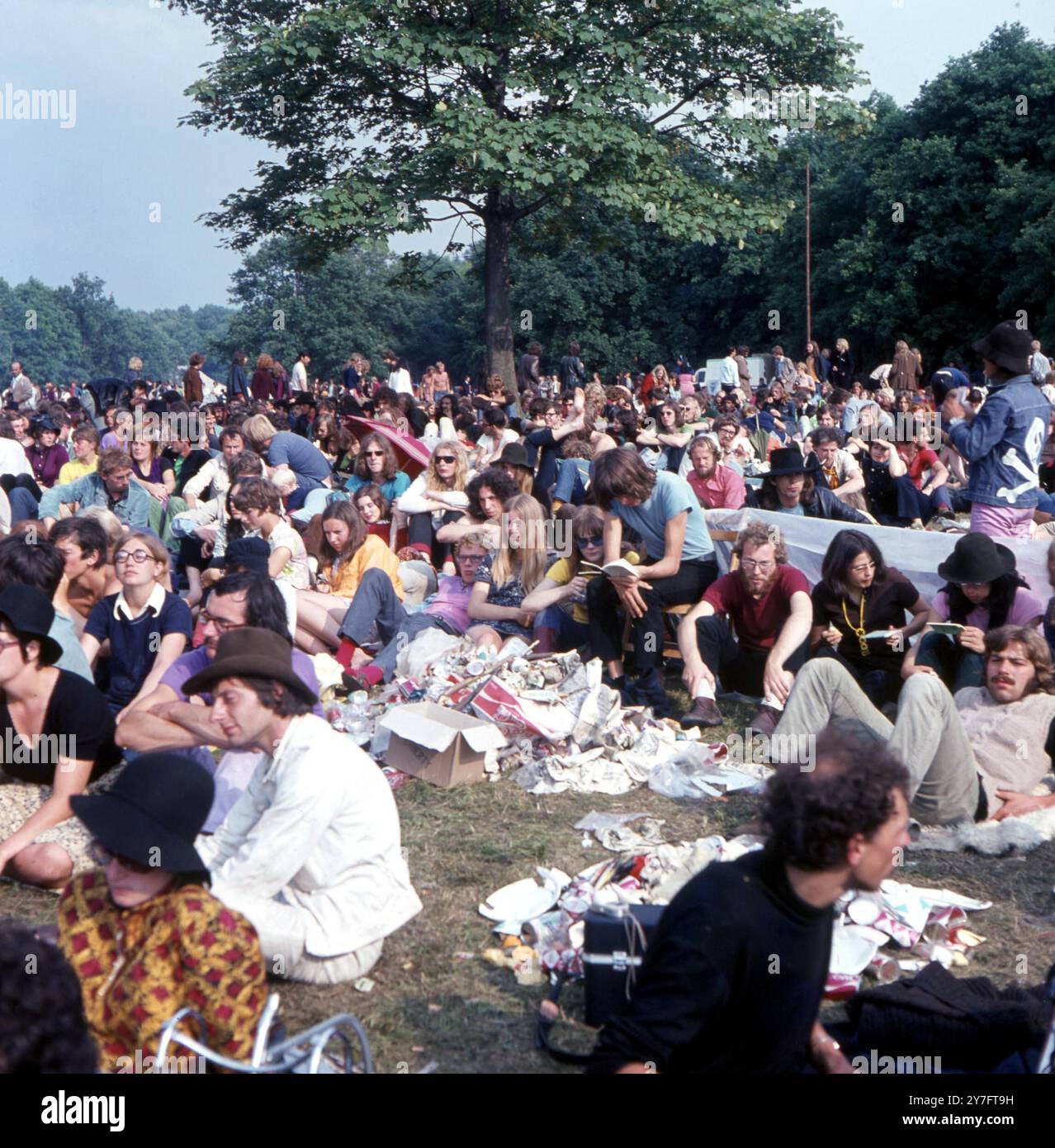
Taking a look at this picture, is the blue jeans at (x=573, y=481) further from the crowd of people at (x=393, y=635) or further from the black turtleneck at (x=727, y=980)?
the black turtleneck at (x=727, y=980)

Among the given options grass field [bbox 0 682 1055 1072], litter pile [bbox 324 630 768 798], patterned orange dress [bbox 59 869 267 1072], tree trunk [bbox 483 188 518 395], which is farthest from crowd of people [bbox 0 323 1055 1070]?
tree trunk [bbox 483 188 518 395]

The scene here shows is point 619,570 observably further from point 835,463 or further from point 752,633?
point 835,463

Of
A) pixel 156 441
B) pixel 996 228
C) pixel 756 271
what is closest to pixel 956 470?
pixel 156 441

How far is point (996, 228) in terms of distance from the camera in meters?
33.5

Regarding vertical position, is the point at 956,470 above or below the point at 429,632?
above

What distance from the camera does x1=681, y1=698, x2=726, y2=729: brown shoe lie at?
21.8ft

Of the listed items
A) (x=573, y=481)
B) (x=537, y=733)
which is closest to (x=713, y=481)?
(x=573, y=481)

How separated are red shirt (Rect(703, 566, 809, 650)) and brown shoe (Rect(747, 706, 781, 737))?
0.47 metres

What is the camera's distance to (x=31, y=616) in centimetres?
469

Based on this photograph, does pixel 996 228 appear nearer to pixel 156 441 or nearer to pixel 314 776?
pixel 156 441

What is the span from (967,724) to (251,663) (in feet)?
10.6

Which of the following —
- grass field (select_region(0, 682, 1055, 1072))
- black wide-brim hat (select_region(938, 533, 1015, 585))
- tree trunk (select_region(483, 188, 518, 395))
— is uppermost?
tree trunk (select_region(483, 188, 518, 395))

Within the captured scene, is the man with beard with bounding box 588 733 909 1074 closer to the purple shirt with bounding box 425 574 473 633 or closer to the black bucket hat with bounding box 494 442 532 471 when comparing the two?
the purple shirt with bounding box 425 574 473 633
